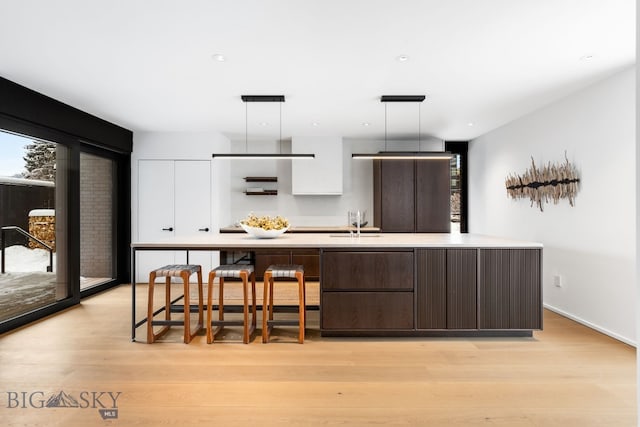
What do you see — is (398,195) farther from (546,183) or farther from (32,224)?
(32,224)

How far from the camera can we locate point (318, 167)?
6.28 metres

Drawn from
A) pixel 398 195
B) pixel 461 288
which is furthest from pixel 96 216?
pixel 461 288

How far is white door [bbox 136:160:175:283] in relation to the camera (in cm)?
588

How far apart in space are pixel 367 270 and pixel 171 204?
12.4ft

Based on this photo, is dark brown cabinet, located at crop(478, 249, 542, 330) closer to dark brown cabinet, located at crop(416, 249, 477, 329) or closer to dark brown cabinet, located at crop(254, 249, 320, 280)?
dark brown cabinet, located at crop(416, 249, 477, 329)

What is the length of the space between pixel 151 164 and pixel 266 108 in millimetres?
2461

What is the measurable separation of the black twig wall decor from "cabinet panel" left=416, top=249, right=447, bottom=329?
70.1 inches

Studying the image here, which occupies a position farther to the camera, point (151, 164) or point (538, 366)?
point (151, 164)

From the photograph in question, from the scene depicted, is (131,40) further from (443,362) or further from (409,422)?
(443,362)

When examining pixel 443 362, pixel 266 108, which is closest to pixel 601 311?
pixel 443 362

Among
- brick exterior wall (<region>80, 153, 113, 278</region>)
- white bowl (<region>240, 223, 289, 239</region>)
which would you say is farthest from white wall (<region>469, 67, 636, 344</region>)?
brick exterior wall (<region>80, 153, 113, 278</region>)

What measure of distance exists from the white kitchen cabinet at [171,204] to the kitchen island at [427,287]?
2587mm

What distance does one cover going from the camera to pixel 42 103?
154 inches

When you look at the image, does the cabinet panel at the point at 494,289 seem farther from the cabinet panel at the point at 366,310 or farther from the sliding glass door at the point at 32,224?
the sliding glass door at the point at 32,224
